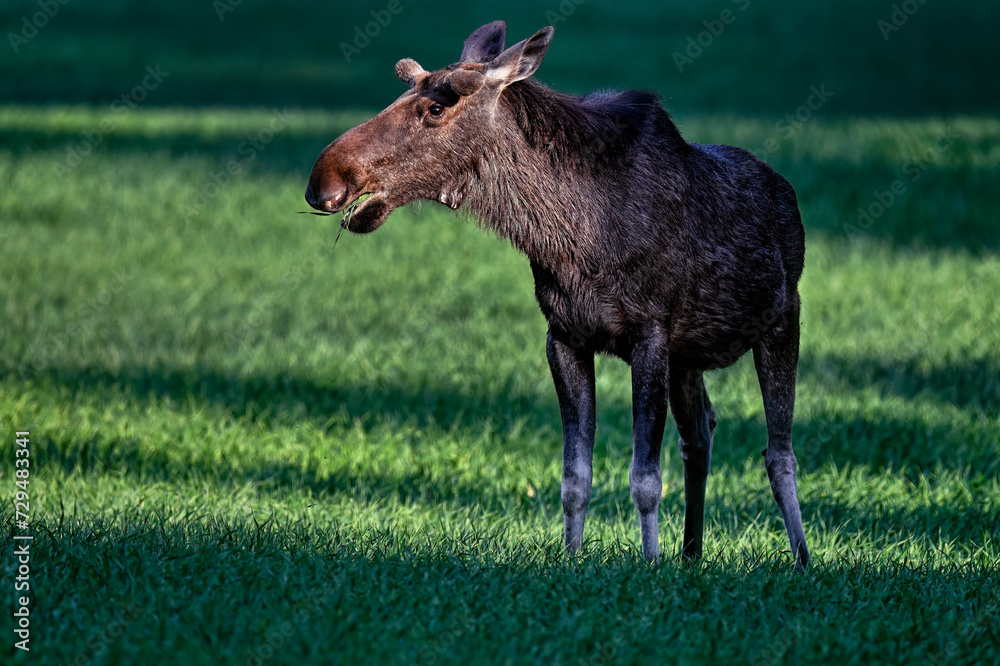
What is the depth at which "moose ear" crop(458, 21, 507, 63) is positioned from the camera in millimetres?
5559

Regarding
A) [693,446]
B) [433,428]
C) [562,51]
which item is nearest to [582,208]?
[693,446]

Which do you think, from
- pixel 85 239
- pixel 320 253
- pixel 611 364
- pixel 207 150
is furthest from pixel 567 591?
pixel 207 150

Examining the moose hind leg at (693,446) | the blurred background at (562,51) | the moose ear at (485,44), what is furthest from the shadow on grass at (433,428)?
the blurred background at (562,51)

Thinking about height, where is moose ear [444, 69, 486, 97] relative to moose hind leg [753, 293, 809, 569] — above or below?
above

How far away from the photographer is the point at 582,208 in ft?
17.8

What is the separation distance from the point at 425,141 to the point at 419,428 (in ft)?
11.6

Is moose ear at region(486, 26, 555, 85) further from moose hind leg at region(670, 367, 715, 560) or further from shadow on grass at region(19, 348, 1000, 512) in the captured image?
shadow on grass at region(19, 348, 1000, 512)

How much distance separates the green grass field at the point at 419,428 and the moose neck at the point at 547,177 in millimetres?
1518

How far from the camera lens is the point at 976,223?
14.6 meters

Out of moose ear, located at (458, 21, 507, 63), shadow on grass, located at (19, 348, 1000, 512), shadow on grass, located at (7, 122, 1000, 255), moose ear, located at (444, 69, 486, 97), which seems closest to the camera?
moose ear, located at (444, 69, 486, 97)

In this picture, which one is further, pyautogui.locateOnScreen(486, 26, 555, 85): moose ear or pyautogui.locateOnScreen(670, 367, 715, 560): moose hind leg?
pyautogui.locateOnScreen(670, 367, 715, 560): moose hind leg

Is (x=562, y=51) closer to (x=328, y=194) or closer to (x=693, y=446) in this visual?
(x=693, y=446)

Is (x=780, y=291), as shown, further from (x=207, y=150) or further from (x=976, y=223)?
(x=207, y=150)

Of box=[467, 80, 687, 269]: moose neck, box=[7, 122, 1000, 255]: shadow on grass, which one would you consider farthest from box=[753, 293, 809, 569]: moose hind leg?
box=[7, 122, 1000, 255]: shadow on grass
